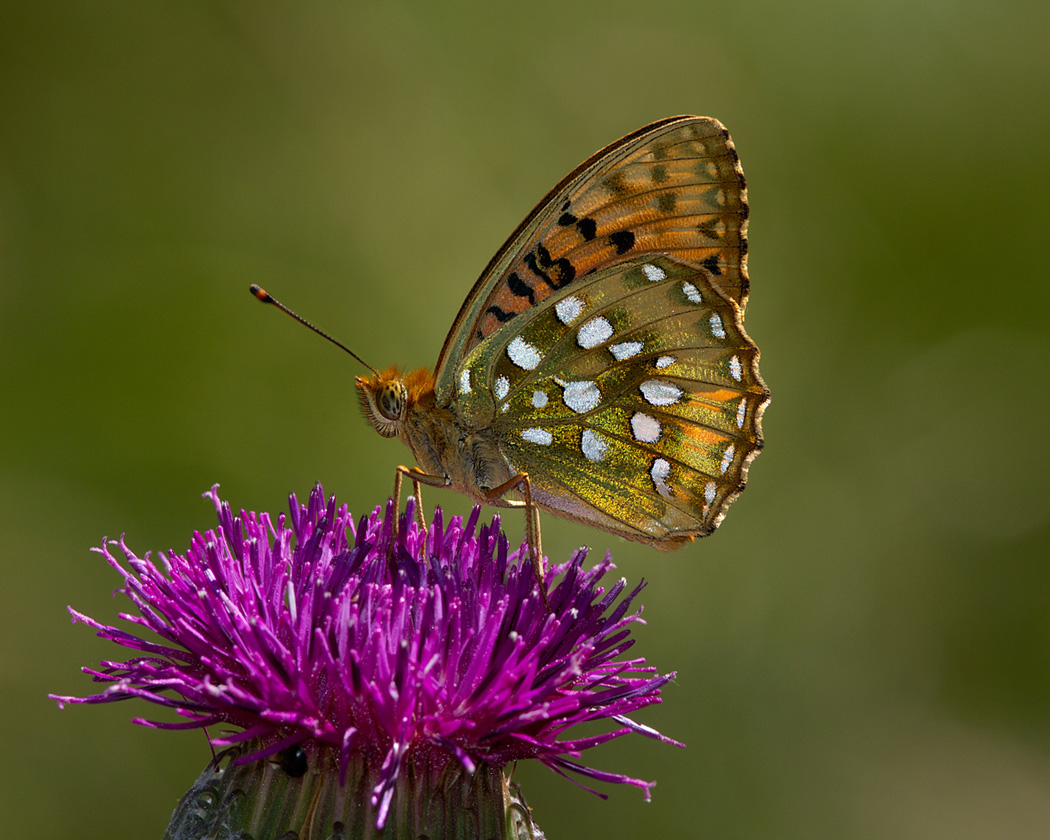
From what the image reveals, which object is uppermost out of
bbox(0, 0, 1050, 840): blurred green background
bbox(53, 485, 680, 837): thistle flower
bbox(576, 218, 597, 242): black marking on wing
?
bbox(0, 0, 1050, 840): blurred green background

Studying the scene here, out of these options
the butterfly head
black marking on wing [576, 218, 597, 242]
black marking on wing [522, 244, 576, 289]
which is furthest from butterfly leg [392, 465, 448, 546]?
black marking on wing [576, 218, 597, 242]

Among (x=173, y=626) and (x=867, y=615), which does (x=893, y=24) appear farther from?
(x=173, y=626)

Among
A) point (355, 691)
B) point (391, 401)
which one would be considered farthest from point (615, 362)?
point (355, 691)

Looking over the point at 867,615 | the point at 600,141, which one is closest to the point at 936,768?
the point at 867,615

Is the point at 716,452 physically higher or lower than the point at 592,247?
lower

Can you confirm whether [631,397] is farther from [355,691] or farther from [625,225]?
[355,691]

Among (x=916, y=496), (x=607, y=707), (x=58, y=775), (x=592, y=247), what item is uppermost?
(x=916, y=496)

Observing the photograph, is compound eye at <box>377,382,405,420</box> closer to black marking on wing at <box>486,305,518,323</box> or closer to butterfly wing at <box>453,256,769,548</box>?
butterfly wing at <box>453,256,769,548</box>

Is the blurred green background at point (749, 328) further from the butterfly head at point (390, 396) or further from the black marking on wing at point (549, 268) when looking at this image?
the black marking on wing at point (549, 268)
